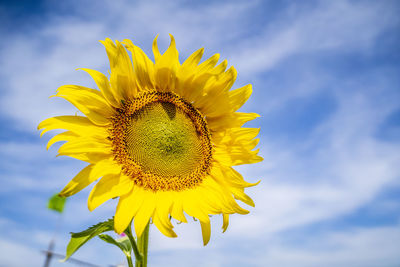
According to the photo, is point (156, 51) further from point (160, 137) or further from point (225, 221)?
point (225, 221)

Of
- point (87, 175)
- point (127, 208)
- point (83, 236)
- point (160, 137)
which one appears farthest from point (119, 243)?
point (160, 137)

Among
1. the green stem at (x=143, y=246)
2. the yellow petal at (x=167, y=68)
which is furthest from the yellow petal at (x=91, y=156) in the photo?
the yellow petal at (x=167, y=68)

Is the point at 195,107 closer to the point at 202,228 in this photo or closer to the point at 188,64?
the point at 188,64

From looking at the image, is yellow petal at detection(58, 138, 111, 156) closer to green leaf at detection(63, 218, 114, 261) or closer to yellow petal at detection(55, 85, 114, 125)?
yellow petal at detection(55, 85, 114, 125)

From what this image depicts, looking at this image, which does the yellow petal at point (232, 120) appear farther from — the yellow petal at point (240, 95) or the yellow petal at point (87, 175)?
the yellow petal at point (87, 175)

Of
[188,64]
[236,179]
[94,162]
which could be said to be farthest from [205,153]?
[94,162]
